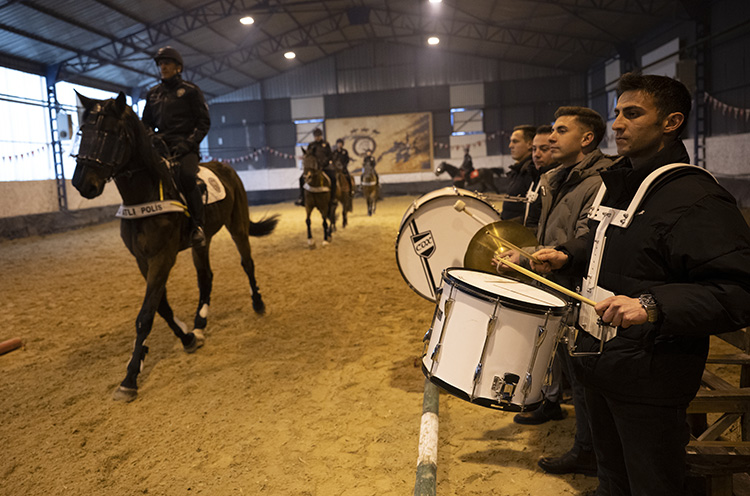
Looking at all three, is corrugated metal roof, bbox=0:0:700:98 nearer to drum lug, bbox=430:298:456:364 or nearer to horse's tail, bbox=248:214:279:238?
horse's tail, bbox=248:214:279:238

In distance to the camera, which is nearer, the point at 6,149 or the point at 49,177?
the point at 6,149

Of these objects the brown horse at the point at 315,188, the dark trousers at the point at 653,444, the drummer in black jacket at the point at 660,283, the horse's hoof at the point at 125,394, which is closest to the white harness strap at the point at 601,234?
the drummer in black jacket at the point at 660,283

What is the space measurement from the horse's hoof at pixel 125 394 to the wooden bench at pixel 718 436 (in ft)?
11.9

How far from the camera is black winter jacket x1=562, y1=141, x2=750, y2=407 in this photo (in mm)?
1424

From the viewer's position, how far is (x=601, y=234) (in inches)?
68.9

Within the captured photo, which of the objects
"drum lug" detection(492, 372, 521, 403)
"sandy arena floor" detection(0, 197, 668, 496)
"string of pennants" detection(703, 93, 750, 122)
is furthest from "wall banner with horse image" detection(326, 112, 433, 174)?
"drum lug" detection(492, 372, 521, 403)

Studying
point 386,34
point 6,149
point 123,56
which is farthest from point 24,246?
point 386,34

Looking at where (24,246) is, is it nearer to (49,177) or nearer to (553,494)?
(49,177)

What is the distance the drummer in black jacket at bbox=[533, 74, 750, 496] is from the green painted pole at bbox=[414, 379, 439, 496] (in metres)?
0.85

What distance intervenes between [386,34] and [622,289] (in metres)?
26.1

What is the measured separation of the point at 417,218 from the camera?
3.64m

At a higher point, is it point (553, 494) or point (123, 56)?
point (123, 56)

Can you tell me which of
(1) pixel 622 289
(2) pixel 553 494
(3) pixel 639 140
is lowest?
(2) pixel 553 494

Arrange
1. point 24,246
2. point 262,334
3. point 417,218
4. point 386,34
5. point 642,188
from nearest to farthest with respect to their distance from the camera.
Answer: point 642,188
point 417,218
point 262,334
point 24,246
point 386,34
